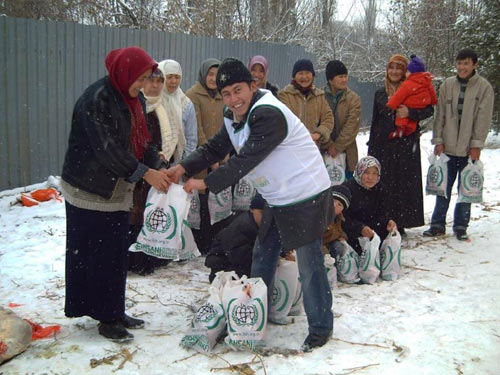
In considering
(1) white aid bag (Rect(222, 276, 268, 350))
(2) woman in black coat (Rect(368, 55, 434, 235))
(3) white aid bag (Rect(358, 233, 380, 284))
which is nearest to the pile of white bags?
(1) white aid bag (Rect(222, 276, 268, 350))

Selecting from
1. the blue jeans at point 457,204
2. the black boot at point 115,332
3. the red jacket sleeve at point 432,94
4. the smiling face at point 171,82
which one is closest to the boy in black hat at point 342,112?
the red jacket sleeve at point 432,94

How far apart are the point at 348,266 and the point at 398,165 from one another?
188cm

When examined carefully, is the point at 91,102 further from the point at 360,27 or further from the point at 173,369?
the point at 360,27

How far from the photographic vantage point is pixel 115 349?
3.39 meters

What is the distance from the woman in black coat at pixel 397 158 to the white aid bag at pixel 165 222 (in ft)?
10.6

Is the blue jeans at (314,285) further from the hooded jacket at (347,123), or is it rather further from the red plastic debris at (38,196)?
the red plastic debris at (38,196)

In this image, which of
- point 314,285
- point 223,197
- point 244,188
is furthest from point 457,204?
point 314,285

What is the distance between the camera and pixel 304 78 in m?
5.62

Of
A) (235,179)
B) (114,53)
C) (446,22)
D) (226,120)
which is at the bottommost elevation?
(235,179)

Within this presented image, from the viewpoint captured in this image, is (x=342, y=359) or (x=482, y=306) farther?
(x=482, y=306)

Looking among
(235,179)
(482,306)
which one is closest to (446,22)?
(482,306)

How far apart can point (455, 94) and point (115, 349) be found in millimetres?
4832

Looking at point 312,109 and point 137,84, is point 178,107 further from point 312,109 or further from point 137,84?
point 137,84

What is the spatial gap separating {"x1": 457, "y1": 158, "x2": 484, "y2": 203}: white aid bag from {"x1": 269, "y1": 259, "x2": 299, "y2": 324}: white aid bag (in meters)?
3.05
